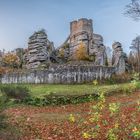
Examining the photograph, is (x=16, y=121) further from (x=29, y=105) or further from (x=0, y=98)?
(x=29, y=105)

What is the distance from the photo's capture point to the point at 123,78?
4584 cm

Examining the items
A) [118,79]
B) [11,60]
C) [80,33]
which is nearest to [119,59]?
[118,79]

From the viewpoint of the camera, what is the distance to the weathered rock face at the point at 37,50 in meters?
54.3

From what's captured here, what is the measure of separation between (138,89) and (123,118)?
14.9m

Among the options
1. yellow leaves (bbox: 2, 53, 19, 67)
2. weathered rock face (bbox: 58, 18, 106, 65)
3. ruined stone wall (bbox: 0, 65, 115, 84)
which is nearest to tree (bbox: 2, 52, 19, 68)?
yellow leaves (bbox: 2, 53, 19, 67)

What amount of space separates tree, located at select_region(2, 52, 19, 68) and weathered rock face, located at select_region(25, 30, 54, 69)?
5.86 meters

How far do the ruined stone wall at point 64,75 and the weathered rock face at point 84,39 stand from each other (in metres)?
12.2

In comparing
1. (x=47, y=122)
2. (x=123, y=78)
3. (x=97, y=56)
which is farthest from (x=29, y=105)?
(x=97, y=56)

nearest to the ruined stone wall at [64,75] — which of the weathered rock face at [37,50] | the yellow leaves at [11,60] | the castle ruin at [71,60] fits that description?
the castle ruin at [71,60]

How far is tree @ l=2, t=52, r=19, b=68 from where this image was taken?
6158 cm

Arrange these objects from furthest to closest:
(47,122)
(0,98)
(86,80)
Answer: (86,80), (47,122), (0,98)

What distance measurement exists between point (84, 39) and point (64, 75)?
18.2m

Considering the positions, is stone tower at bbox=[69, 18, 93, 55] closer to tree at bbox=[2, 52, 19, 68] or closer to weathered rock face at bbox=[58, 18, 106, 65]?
weathered rock face at bbox=[58, 18, 106, 65]

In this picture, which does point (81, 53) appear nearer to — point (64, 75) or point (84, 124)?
point (64, 75)
